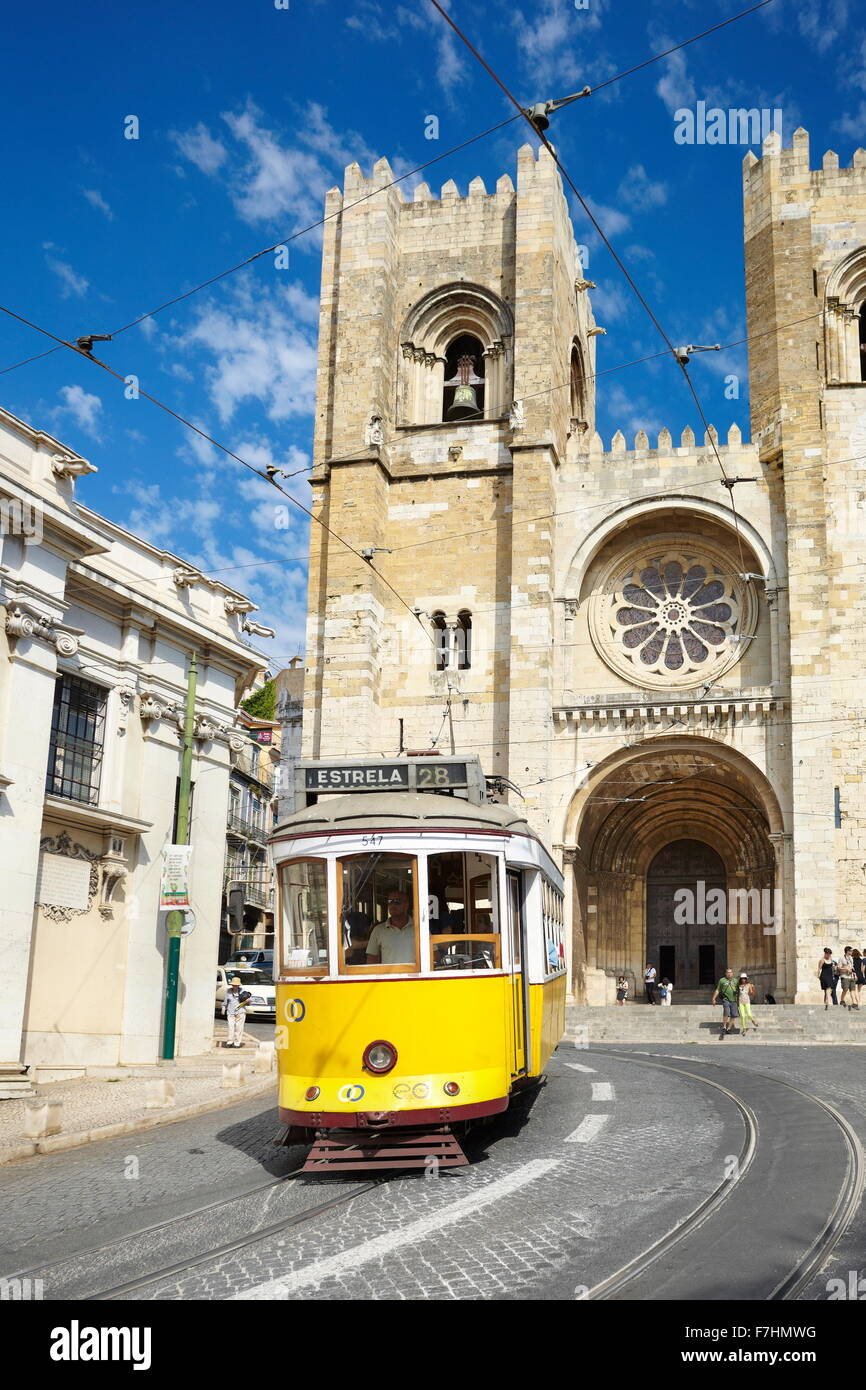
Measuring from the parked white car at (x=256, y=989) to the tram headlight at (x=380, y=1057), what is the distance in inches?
839

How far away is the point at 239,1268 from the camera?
573cm

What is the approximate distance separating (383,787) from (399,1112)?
2.52 m

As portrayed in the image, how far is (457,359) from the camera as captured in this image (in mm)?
33906

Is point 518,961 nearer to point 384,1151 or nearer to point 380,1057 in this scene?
point 380,1057

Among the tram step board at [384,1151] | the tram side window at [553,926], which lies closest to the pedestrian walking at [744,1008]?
the tram side window at [553,926]

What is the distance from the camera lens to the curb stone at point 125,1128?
1030 centimetres

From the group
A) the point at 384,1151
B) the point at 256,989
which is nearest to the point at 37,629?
the point at 384,1151

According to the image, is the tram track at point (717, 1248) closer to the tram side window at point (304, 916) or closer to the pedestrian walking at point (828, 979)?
the tram side window at point (304, 916)

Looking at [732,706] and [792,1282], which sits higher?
[732,706]

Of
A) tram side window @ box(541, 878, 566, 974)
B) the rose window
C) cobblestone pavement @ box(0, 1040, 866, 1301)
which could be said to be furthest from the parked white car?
cobblestone pavement @ box(0, 1040, 866, 1301)

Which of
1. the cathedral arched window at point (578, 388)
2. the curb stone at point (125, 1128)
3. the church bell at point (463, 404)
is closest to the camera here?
the curb stone at point (125, 1128)

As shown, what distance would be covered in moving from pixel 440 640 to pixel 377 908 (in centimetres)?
2248

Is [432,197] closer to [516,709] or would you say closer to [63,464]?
[516,709]

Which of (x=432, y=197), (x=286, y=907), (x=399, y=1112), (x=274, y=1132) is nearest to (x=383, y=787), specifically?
(x=286, y=907)
